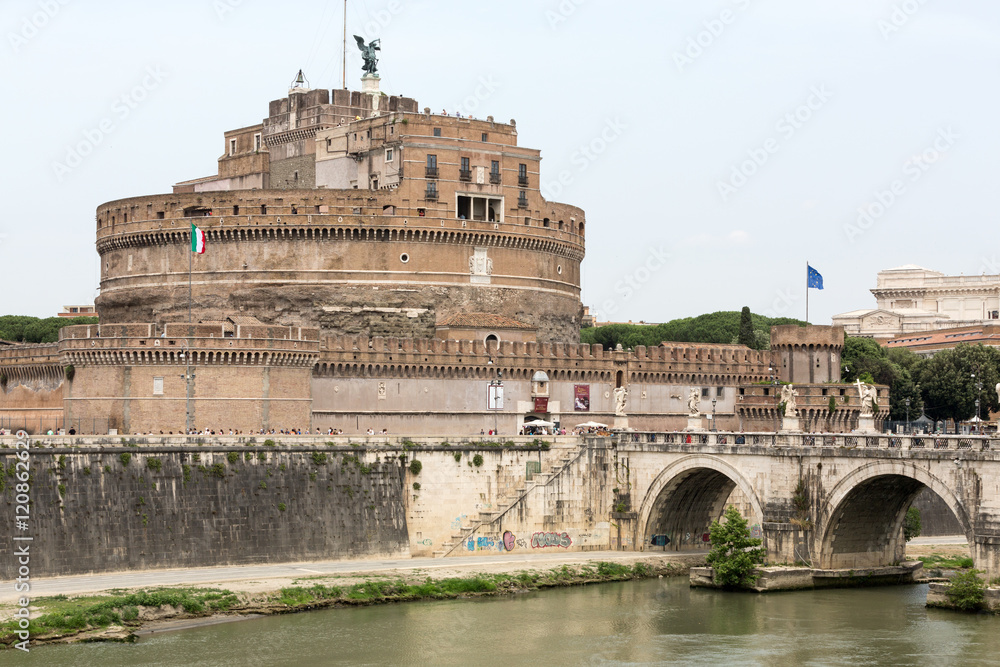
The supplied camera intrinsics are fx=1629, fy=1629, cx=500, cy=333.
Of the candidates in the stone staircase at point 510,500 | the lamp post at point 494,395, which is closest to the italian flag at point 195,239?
the lamp post at point 494,395

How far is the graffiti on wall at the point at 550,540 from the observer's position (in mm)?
57188

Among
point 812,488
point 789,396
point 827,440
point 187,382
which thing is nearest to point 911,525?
point 812,488

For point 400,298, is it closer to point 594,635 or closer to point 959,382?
point 594,635

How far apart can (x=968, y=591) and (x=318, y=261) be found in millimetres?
35162

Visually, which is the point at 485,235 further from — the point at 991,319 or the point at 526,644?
the point at 991,319

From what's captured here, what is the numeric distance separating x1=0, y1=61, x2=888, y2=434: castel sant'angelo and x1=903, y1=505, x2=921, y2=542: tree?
1103cm

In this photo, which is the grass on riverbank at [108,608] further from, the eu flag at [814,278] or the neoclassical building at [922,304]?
the neoclassical building at [922,304]

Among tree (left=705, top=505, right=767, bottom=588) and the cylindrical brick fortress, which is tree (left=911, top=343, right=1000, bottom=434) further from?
tree (left=705, top=505, right=767, bottom=588)

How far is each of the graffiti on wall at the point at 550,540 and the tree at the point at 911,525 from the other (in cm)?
1194

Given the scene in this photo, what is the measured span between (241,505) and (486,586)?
8197mm

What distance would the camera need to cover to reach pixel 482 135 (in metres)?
74.2

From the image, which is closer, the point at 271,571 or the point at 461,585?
the point at 271,571

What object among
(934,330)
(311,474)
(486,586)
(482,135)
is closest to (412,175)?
(482,135)

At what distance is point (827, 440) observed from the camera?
2008 inches
